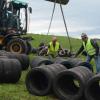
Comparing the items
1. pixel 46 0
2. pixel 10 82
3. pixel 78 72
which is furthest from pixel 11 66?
pixel 46 0

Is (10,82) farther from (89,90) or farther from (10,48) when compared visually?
(10,48)

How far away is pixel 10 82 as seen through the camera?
1374cm

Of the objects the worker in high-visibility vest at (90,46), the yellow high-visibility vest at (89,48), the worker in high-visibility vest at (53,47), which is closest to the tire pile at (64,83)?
the worker in high-visibility vest at (90,46)

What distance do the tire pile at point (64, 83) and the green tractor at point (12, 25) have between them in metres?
12.3

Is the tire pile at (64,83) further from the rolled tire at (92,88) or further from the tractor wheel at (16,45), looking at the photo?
the tractor wheel at (16,45)

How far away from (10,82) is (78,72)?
120 inches

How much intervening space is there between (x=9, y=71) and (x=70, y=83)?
2161mm

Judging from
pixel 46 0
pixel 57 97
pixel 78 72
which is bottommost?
pixel 57 97

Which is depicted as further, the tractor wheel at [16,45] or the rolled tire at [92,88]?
the tractor wheel at [16,45]

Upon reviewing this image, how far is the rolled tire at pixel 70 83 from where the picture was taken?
1109 cm

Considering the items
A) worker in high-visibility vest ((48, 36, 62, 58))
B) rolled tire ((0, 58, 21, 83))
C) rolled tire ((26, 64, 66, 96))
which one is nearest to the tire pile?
rolled tire ((26, 64, 66, 96))

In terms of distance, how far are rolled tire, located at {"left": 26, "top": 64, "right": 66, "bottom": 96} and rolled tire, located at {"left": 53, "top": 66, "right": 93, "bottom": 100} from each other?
0.27 m

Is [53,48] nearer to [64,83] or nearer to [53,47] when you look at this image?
[53,47]

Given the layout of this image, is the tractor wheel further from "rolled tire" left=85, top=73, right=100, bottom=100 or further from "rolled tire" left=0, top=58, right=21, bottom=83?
"rolled tire" left=85, top=73, right=100, bottom=100
